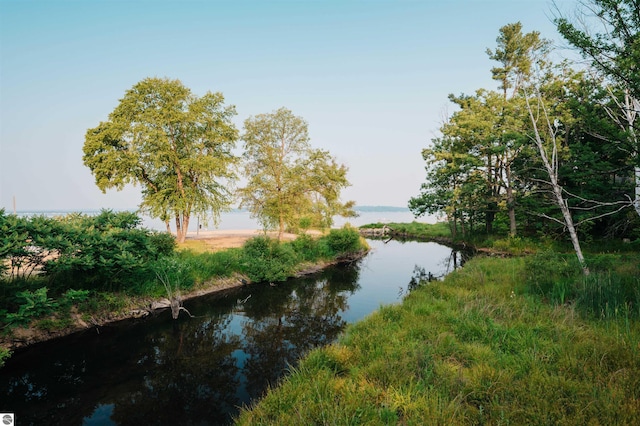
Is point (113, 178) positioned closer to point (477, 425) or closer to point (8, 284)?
point (8, 284)

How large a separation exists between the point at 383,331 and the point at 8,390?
1051cm

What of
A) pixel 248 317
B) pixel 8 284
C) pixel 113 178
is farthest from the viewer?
pixel 113 178

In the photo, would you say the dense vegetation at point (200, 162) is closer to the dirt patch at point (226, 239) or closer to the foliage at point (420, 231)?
the dirt patch at point (226, 239)

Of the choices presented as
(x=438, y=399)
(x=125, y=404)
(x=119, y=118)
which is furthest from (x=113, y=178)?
(x=438, y=399)

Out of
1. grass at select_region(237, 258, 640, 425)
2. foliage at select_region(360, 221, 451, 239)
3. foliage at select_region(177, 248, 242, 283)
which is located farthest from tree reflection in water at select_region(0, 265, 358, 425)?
foliage at select_region(360, 221, 451, 239)

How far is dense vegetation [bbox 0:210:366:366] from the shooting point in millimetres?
9562

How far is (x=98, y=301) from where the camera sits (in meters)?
12.7

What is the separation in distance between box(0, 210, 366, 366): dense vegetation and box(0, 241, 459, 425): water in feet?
4.28

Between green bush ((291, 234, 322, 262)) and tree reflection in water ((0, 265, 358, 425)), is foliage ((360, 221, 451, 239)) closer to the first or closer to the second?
green bush ((291, 234, 322, 262))

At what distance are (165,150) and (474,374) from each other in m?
27.4

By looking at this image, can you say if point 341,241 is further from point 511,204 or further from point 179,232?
point 179,232

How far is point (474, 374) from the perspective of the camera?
6008 millimetres

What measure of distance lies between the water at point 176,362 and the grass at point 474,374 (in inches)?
88.9

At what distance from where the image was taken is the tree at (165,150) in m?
25.1
